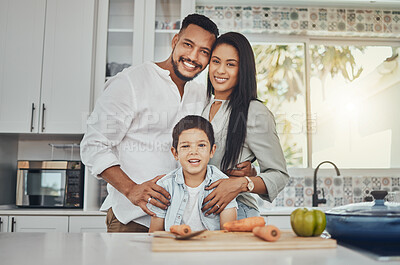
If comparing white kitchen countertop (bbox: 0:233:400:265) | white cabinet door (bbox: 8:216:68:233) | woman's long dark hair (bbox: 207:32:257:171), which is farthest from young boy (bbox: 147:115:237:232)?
white cabinet door (bbox: 8:216:68:233)

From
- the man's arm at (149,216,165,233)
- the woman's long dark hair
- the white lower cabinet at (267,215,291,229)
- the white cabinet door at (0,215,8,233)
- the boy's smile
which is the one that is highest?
the woman's long dark hair

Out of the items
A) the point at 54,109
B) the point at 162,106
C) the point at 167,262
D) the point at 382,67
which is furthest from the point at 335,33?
the point at 167,262

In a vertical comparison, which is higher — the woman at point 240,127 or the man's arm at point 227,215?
the woman at point 240,127

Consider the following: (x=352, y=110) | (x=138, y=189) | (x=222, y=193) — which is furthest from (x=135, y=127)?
(x=352, y=110)

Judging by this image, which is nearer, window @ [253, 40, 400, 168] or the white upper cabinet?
the white upper cabinet

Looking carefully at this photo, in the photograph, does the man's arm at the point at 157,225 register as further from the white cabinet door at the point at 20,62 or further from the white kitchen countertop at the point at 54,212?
the white cabinet door at the point at 20,62

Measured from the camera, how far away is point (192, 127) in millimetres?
1627

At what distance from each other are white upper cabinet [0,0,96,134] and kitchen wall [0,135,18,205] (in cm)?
25

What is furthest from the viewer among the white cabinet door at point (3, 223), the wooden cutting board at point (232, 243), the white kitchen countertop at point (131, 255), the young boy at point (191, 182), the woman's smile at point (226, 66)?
the white cabinet door at point (3, 223)

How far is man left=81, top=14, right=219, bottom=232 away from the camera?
67.2 inches

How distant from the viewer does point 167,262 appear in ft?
2.73

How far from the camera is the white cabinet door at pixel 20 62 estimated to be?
278 cm

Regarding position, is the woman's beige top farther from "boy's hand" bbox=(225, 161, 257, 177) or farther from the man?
the man

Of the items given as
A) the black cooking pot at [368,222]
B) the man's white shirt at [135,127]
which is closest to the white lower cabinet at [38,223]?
the man's white shirt at [135,127]
